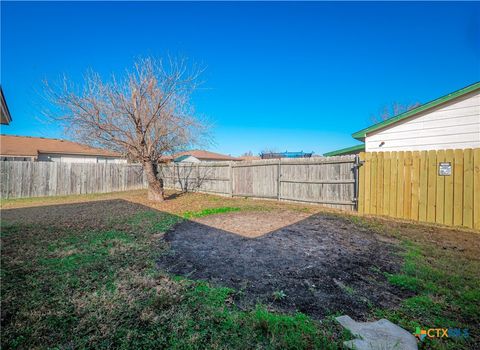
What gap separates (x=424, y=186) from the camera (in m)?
5.56

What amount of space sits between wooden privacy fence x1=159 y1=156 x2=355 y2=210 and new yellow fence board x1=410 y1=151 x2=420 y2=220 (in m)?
1.58

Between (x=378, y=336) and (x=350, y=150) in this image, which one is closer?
(x=378, y=336)

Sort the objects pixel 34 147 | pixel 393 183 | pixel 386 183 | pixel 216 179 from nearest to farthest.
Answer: pixel 393 183
pixel 386 183
pixel 216 179
pixel 34 147

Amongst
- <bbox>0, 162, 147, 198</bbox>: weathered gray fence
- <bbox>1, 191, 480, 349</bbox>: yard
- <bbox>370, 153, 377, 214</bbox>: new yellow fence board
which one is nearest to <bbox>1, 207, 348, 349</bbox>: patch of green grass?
<bbox>1, 191, 480, 349</bbox>: yard

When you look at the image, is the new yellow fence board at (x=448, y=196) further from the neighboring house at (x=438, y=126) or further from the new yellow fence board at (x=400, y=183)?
the neighboring house at (x=438, y=126)

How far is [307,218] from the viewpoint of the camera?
6246mm

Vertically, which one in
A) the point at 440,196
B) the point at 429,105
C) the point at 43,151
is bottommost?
the point at 440,196

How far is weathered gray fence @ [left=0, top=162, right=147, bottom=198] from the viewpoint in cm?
1117

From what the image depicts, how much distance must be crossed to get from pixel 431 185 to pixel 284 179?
4.62 metres

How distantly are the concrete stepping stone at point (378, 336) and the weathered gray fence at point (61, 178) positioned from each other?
15.5 meters

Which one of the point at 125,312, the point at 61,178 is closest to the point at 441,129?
the point at 125,312

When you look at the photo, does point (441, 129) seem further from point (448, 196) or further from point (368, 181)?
point (368, 181)

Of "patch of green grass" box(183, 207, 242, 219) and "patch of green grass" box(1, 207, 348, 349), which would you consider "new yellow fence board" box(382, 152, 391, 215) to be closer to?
"patch of green grass" box(183, 207, 242, 219)

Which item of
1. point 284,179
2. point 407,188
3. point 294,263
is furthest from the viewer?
point 284,179
